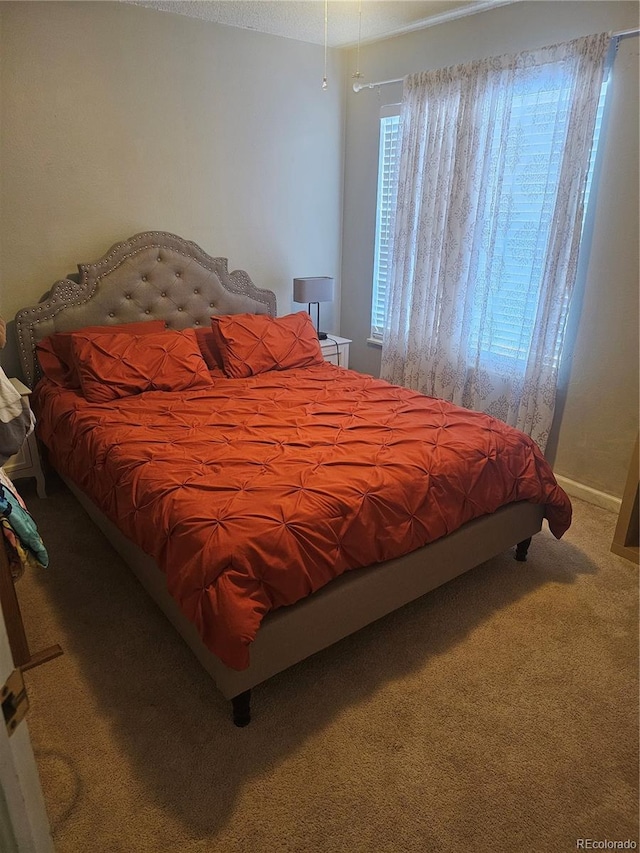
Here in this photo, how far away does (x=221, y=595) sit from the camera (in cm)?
156

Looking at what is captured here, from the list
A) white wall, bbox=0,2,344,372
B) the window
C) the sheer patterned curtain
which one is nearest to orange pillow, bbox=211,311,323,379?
white wall, bbox=0,2,344,372

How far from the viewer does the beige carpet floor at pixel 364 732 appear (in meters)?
1.47

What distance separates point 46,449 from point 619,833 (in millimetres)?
3071

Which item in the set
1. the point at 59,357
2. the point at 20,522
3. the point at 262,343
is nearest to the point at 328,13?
the point at 262,343

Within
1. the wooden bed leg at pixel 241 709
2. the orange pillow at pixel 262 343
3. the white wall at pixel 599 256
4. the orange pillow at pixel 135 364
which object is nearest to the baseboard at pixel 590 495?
the white wall at pixel 599 256

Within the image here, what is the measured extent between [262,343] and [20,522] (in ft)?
6.43

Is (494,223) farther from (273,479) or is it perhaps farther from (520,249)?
(273,479)

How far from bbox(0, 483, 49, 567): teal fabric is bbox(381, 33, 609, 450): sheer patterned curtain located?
8.70 ft

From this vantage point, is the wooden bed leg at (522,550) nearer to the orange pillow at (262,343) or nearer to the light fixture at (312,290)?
the orange pillow at (262,343)

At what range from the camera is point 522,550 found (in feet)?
8.55

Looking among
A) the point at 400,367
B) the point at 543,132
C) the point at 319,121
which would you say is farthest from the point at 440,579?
the point at 319,121

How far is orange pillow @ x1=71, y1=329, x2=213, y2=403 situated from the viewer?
2.88 m

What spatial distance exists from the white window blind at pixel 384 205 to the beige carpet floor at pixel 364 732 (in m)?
2.44

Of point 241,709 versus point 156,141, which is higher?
point 156,141
